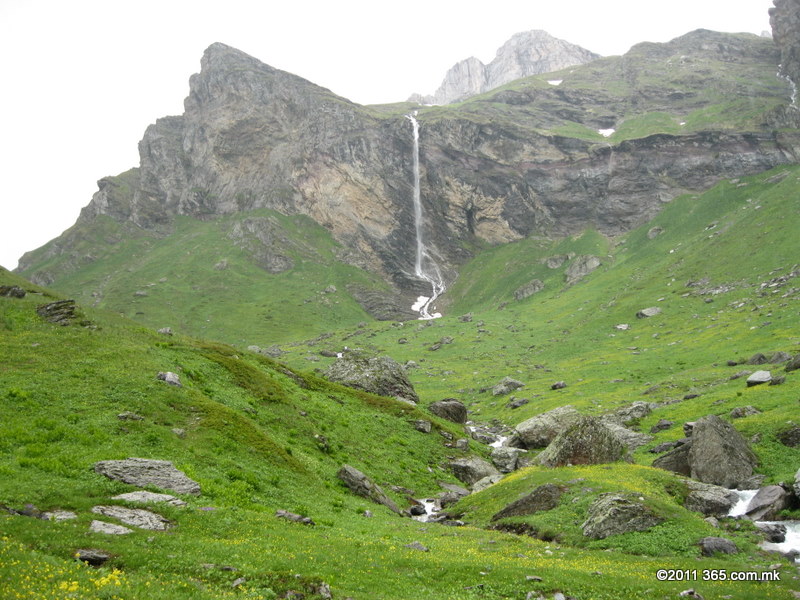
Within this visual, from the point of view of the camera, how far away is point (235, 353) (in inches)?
2029

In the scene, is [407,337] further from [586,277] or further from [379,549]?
[379,549]

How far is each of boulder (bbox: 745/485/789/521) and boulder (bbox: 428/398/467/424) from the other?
37919 mm

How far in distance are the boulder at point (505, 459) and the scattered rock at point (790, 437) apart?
22998 millimetres

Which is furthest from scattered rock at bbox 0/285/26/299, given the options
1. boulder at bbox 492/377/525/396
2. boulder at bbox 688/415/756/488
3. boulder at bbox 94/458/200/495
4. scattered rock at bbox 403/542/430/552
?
boulder at bbox 492/377/525/396

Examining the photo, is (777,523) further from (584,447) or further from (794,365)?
(794,365)

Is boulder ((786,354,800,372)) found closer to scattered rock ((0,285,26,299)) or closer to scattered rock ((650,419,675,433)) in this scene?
scattered rock ((650,419,675,433))

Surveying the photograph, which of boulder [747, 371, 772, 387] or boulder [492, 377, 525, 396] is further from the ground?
boulder [747, 371, 772, 387]

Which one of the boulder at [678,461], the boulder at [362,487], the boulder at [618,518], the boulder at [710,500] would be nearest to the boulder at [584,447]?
the boulder at [678,461]

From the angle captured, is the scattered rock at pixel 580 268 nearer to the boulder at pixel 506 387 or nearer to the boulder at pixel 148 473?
the boulder at pixel 506 387

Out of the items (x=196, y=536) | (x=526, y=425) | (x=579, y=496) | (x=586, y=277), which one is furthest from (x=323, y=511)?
(x=586, y=277)

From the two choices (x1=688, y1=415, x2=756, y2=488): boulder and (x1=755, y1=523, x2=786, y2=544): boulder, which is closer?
(x1=755, y1=523, x2=786, y2=544): boulder

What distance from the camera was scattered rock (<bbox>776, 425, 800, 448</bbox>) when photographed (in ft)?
115

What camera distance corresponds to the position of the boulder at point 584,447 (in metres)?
40.3

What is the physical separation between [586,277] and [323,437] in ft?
505
